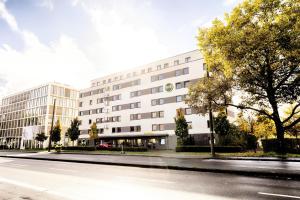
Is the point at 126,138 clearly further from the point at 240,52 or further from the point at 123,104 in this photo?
the point at 240,52

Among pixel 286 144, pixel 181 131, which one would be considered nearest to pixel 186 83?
pixel 181 131

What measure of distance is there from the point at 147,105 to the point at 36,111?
53055 millimetres

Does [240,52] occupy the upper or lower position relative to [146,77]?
lower

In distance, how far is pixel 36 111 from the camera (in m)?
79.4

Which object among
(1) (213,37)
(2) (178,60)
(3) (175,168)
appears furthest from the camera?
(2) (178,60)

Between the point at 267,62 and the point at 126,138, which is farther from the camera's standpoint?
the point at 126,138

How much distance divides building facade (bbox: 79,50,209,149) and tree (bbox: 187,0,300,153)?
744 inches

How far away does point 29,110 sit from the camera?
8262 centimetres

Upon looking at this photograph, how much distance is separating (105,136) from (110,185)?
45562 mm

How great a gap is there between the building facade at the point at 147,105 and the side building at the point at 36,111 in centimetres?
2377

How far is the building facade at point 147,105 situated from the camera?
4175 centimetres

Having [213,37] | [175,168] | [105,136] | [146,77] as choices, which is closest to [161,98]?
[146,77]

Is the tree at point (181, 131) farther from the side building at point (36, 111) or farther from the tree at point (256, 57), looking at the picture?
the side building at point (36, 111)

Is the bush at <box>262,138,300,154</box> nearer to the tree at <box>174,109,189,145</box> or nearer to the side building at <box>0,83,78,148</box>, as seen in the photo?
the tree at <box>174,109,189,145</box>
